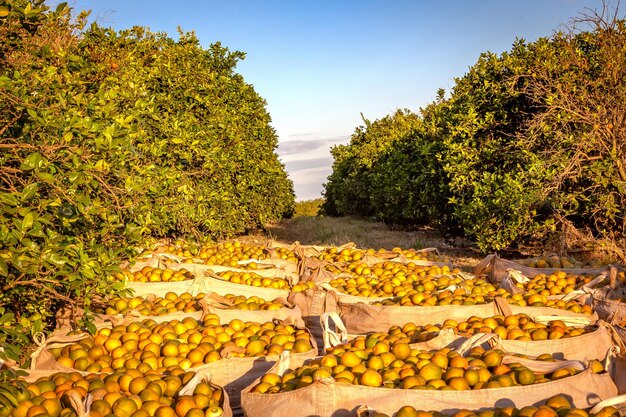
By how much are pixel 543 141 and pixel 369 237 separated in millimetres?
7158

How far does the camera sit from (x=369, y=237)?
15641 millimetres

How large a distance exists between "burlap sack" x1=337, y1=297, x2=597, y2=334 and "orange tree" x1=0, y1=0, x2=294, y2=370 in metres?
2.07

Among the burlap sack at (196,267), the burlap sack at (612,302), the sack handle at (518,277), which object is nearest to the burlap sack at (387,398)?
the burlap sack at (612,302)

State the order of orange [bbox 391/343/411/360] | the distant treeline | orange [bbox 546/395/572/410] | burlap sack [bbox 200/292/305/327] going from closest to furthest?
orange [bbox 546/395/572/410] < orange [bbox 391/343/411/360] < burlap sack [bbox 200/292/305/327] < the distant treeline

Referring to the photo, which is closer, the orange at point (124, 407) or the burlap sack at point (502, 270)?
the orange at point (124, 407)

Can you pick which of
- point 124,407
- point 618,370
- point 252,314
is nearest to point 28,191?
point 124,407

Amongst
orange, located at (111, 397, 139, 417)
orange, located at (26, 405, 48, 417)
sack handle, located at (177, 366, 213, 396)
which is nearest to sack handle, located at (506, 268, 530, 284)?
sack handle, located at (177, 366, 213, 396)

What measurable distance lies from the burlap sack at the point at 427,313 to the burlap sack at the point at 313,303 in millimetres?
373

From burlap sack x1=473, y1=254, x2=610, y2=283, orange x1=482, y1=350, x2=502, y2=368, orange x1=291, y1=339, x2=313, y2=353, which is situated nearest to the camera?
orange x1=482, y1=350, x2=502, y2=368

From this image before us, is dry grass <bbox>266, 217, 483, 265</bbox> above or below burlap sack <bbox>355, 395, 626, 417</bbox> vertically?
below

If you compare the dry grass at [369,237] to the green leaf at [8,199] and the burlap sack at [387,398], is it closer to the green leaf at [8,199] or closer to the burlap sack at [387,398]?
the burlap sack at [387,398]

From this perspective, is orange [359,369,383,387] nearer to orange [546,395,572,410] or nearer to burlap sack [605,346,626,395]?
orange [546,395,572,410]

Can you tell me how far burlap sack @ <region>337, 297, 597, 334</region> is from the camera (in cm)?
483

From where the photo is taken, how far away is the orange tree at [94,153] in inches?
134
